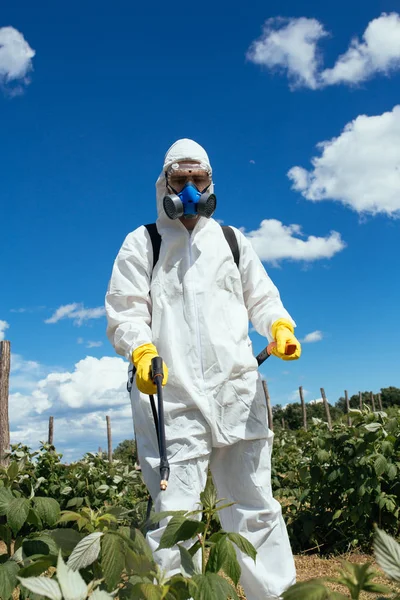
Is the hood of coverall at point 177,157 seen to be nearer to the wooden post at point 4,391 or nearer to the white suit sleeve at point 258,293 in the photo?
the white suit sleeve at point 258,293

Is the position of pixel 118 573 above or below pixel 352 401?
below

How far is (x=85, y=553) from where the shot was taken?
3.43 feet

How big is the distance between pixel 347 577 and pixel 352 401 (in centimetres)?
3838

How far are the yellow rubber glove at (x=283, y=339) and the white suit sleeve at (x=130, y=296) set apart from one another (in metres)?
0.53

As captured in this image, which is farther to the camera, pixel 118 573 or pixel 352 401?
pixel 352 401

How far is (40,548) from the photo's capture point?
4.26ft

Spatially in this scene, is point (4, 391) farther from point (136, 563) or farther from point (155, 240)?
point (136, 563)

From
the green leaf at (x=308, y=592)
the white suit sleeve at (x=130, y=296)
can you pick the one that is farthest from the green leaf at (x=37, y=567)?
the white suit sleeve at (x=130, y=296)

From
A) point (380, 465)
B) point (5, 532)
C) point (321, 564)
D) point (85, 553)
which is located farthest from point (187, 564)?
point (321, 564)

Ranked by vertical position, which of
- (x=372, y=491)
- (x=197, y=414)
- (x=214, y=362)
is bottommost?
(x=372, y=491)

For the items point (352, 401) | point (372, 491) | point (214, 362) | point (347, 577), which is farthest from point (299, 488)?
point (352, 401)

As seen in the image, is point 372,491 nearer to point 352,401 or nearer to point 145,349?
point 145,349

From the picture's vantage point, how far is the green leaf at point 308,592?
2.43 feet

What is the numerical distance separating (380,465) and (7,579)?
9.02 ft
